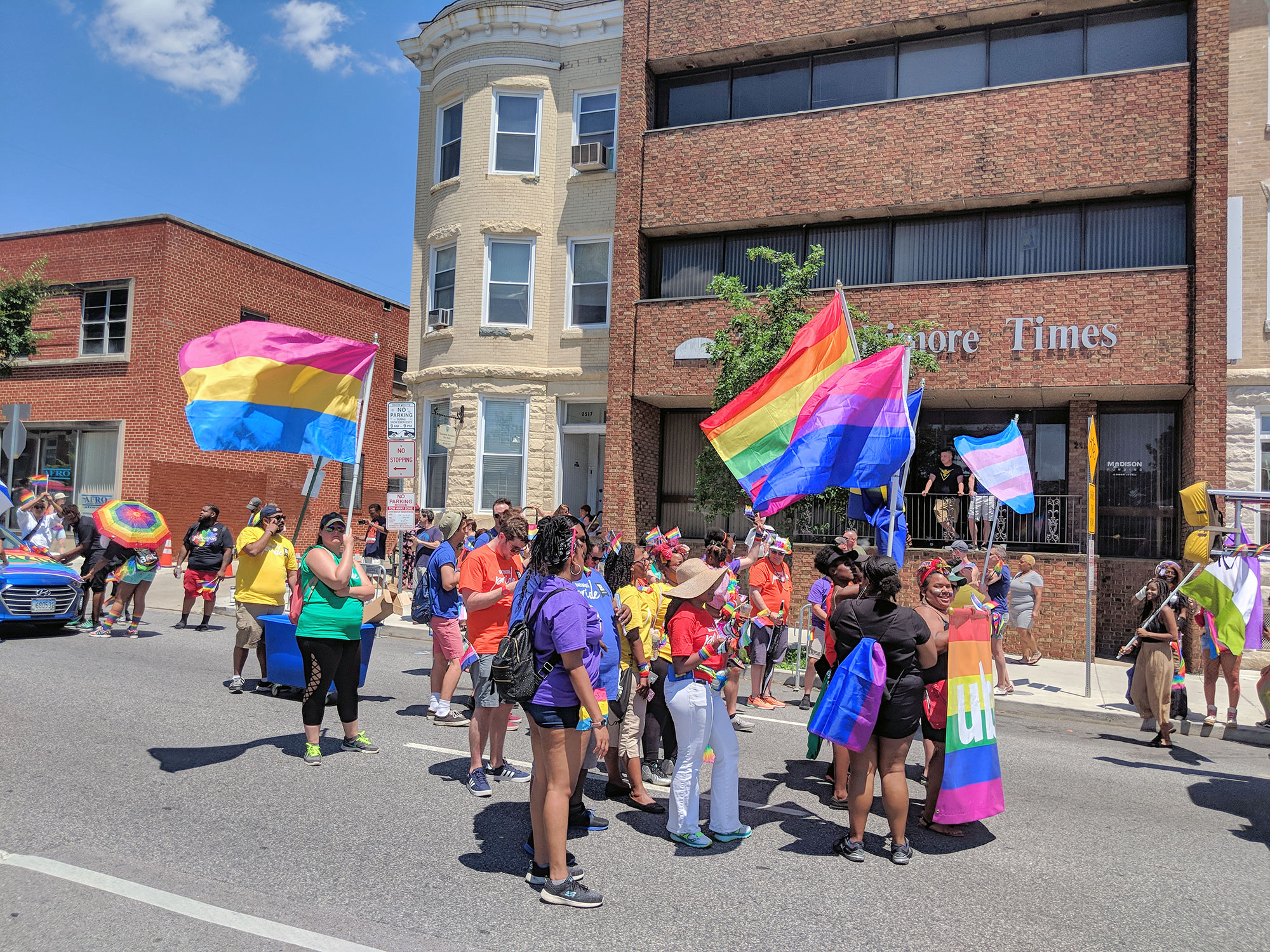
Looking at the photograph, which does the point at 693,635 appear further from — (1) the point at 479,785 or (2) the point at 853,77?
(2) the point at 853,77

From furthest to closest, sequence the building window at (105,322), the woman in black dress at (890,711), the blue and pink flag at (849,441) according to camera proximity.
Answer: the building window at (105,322), the blue and pink flag at (849,441), the woman in black dress at (890,711)

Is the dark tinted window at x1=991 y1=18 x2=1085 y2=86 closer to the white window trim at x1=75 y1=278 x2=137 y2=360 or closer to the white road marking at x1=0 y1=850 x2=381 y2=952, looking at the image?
the white road marking at x1=0 y1=850 x2=381 y2=952

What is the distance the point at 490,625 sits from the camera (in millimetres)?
6812

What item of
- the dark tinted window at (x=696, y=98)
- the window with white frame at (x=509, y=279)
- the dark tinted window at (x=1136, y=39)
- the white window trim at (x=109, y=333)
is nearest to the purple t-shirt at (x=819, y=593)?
the dark tinted window at (x=1136, y=39)

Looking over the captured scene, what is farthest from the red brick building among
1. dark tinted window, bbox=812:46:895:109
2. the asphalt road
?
the asphalt road

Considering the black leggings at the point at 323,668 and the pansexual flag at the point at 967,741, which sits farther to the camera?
the black leggings at the point at 323,668

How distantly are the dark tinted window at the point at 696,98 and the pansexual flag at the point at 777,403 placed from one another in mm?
11252

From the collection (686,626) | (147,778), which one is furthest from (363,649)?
(686,626)

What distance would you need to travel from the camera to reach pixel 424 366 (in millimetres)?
21141

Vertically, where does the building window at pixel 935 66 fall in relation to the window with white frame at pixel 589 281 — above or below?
above

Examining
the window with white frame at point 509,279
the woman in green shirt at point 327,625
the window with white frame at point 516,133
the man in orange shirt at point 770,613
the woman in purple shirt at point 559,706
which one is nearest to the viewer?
the woman in purple shirt at point 559,706

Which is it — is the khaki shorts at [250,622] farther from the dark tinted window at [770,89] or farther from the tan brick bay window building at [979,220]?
the dark tinted window at [770,89]

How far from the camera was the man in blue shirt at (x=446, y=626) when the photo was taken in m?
8.17

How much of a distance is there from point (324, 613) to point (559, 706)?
2889mm
